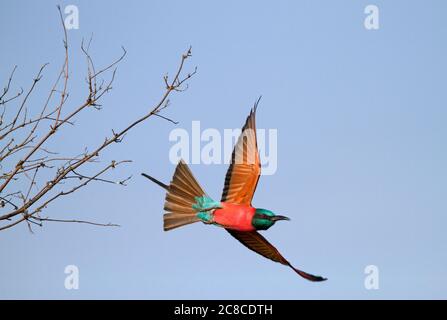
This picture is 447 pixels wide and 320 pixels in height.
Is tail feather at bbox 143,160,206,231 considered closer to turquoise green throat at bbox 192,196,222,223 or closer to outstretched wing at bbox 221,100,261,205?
turquoise green throat at bbox 192,196,222,223

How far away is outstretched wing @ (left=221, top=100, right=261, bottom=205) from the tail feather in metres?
0.17

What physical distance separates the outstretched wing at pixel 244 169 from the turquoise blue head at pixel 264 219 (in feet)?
0.51

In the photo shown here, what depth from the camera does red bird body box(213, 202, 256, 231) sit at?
3.20 metres

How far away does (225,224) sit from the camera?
3256 mm

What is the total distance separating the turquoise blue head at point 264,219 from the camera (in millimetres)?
3078

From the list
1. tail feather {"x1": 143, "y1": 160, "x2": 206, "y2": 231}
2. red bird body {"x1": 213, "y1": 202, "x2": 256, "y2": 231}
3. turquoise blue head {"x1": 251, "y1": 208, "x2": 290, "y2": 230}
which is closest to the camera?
turquoise blue head {"x1": 251, "y1": 208, "x2": 290, "y2": 230}

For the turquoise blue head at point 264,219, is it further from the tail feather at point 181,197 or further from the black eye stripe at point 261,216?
the tail feather at point 181,197

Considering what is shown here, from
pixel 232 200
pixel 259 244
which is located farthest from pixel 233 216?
pixel 259 244

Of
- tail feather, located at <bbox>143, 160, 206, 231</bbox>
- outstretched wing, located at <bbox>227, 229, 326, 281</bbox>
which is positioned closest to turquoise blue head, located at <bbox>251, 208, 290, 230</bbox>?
outstretched wing, located at <bbox>227, 229, 326, 281</bbox>

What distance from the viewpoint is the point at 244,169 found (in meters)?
3.37
